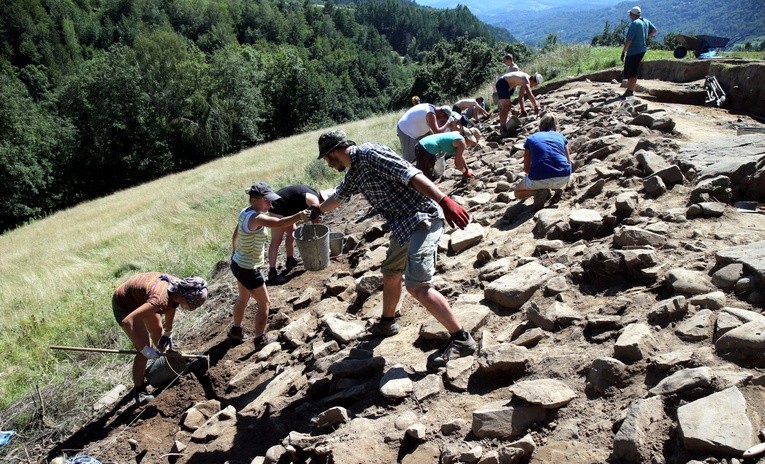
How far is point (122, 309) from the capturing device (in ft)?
15.9

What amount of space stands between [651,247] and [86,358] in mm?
6304

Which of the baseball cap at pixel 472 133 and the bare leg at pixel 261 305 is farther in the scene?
the baseball cap at pixel 472 133

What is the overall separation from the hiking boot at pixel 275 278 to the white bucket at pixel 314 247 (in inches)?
35.9

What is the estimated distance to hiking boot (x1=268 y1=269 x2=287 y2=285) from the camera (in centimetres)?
682

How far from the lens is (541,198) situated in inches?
247

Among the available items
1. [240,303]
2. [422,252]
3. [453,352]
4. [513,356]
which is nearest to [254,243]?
[240,303]

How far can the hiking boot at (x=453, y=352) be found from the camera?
375cm

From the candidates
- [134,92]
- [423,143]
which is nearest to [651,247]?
[423,143]

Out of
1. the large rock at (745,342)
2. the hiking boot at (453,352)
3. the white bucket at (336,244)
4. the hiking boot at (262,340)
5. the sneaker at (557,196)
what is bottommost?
the hiking boot at (262,340)

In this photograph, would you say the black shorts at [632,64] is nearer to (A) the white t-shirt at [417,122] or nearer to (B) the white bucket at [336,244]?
(A) the white t-shirt at [417,122]

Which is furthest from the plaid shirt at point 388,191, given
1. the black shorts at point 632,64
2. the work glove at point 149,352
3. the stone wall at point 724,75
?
the stone wall at point 724,75

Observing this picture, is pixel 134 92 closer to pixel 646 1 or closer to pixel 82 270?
pixel 82 270

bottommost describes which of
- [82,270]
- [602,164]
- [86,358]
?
[82,270]

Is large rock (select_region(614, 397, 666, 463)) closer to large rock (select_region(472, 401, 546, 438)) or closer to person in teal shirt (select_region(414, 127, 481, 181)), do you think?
large rock (select_region(472, 401, 546, 438))
